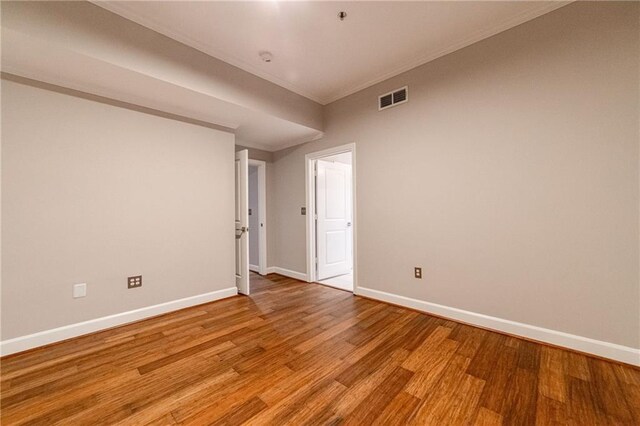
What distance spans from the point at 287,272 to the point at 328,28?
3.63 meters

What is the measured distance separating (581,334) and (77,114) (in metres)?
4.74

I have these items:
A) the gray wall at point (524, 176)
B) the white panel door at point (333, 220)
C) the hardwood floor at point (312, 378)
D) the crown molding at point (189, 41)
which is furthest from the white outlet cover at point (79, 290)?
the gray wall at point (524, 176)

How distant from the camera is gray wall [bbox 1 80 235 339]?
2066mm

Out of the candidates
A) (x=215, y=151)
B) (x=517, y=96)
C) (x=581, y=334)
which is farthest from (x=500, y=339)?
(x=215, y=151)

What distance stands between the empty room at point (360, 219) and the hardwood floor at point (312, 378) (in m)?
0.02

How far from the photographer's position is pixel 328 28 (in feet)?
7.45

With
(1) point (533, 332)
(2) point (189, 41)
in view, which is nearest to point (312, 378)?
(1) point (533, 332)

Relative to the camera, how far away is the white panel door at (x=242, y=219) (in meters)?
3.44

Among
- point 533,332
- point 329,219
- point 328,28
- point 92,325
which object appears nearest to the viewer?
point 533,332

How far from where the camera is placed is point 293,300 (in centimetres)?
322

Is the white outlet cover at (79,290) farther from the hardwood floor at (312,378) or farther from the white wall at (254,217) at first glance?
the white wall at (254,217)

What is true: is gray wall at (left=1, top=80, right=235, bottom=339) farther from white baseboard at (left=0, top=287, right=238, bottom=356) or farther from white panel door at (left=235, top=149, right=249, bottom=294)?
white panel door at (left=235, top=149, right=249, bottom=294)

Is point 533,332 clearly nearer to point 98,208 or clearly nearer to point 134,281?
point 134,281

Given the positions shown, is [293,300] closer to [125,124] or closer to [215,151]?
[215,151]
